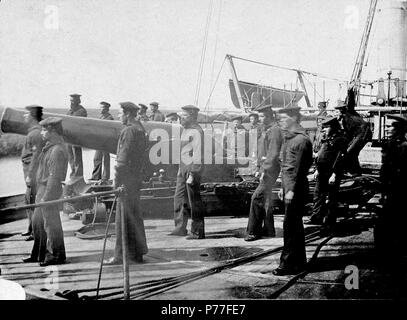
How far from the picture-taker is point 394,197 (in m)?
4.85

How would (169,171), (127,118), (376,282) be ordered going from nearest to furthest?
(376,282), (127,118), (169,171)

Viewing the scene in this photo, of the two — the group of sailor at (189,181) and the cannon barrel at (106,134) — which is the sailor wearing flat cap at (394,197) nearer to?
the group of sailor at (189,181)

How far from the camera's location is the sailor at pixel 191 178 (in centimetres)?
620

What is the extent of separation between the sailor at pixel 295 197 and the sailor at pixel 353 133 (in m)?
2.85

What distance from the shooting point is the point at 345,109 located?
7367mm

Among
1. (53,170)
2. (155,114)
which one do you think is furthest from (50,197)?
(155,114)

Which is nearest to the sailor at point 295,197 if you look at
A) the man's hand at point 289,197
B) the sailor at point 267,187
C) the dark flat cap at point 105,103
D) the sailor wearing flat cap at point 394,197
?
the man's hand at point 289,197

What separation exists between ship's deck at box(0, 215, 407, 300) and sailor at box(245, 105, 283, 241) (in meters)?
0.19

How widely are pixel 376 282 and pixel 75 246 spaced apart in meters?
3.81

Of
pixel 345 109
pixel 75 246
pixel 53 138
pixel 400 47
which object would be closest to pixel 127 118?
pixel 53 138

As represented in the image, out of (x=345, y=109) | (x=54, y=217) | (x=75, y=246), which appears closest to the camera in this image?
(x=54, y=217)

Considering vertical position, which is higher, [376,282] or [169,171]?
[169,171]
